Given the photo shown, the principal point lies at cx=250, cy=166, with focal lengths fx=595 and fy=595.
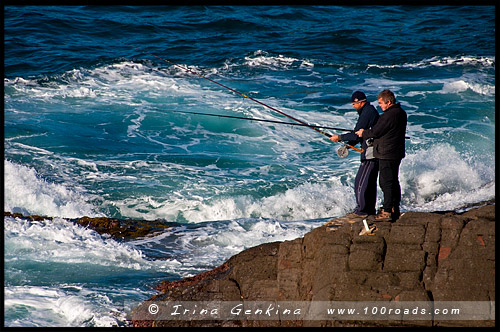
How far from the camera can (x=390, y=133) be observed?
5660mm

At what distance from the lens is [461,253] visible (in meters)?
4.95

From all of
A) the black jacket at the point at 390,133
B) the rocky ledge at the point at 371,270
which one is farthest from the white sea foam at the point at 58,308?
the black jacket at the point at 390,133

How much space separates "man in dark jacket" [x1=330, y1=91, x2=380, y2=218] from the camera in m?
5.97

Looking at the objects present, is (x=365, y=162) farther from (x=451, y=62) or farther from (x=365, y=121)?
(x=451, y=62)

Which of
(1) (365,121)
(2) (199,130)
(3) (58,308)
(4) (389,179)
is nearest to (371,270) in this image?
(4) (389,179)

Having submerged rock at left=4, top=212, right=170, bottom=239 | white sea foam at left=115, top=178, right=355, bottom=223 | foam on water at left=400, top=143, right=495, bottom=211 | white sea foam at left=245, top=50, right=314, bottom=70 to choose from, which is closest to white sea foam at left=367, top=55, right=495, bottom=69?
white sea foam at left=245, top=50, right=314, bottom=70

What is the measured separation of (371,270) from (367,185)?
1.26 meters

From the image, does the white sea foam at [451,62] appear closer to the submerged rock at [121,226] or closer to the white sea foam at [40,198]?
A: the white sea foam at [40,198]

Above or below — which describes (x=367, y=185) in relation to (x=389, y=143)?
below

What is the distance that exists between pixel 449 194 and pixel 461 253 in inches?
206

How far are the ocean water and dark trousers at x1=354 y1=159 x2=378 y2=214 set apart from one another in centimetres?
192

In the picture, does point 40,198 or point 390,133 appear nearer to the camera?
point 390,133

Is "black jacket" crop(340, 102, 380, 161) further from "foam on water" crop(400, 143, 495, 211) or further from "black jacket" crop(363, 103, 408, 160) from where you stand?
"foam on water" crop(400, 143, 495, 211)

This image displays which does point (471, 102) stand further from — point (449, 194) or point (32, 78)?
point (32, 78)
